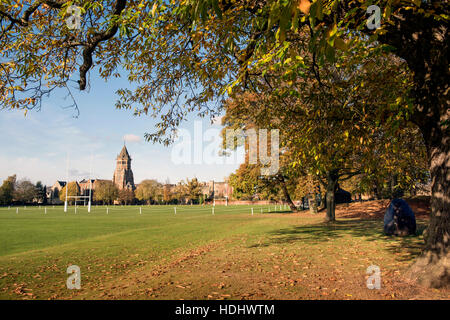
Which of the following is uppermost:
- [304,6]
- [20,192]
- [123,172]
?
[123,172]

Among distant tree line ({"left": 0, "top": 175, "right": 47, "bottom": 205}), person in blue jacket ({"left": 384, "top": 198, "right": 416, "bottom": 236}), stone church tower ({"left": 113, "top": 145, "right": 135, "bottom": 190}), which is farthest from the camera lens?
stone church tower ({"left": 113, "top": 145, "right": 135, "bottom": 190})

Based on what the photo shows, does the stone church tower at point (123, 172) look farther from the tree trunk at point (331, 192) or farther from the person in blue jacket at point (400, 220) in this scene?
the person in blue jacket at point (400, 220)

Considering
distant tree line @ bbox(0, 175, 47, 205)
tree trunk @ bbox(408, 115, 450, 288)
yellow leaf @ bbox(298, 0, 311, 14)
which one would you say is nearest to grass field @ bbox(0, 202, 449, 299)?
tree trunk @ bbox(408, 115, 450, 288)

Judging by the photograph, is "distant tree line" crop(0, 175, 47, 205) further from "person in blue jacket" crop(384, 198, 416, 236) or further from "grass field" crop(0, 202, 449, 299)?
"person in blue jacket" crop(384, 198, 416, 236)

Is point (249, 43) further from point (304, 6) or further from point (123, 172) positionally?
point (123, 172)

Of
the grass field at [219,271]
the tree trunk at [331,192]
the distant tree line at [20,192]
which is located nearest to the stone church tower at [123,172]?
the distant tree line at [20,192]

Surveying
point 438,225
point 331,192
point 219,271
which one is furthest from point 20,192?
point 438,225

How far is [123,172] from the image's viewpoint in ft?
604

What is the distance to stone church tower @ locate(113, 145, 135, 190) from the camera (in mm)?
182750

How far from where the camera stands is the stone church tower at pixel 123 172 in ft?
600

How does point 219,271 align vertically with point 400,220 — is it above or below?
below

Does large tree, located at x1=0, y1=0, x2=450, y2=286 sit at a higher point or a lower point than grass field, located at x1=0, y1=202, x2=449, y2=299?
higher

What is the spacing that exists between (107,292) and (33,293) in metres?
1.77
